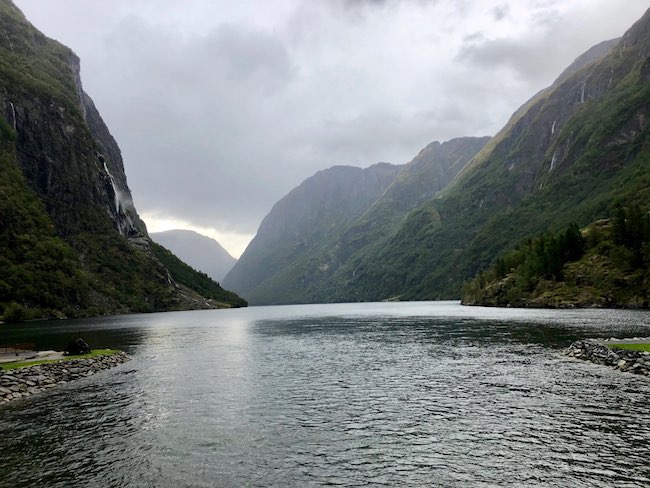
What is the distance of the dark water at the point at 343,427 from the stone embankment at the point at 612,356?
5.38ft

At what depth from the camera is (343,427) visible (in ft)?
99.5

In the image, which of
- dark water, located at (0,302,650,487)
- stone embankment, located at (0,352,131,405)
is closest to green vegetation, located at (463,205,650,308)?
dark water, located at (0,302,650,487)

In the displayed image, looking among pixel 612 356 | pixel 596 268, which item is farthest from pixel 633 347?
pixel 596 268

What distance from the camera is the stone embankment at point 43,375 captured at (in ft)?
143

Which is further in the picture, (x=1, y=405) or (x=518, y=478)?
(x=1, y=405)

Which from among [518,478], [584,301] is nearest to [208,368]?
[518,478]

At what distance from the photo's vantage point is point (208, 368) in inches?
2320

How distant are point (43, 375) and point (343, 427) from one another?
126ft

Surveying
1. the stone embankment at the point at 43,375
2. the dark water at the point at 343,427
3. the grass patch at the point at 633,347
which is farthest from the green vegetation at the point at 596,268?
the stone embankment at the point at 43,375

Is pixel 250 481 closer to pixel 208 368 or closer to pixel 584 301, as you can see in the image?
pixel 208 368

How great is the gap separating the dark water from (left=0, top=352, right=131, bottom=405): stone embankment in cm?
288

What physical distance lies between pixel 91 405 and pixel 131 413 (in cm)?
562

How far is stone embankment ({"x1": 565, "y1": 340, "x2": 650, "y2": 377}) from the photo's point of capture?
4370 centimetres

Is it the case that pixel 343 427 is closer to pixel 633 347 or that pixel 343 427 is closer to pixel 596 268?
pixel 633 347
